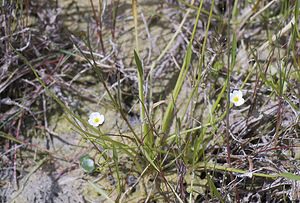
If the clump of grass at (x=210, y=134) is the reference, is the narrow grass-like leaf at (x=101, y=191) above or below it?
below

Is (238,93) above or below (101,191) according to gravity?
above

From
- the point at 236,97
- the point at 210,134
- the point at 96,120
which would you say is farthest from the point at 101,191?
the point at 236,97

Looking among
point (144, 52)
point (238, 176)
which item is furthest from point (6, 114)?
point (238, 176)

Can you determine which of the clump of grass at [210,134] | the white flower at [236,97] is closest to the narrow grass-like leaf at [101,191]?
the clump of grass at [210,134]

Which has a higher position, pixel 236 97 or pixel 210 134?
pixel 236 97

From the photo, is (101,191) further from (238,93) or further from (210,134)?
(238,93)

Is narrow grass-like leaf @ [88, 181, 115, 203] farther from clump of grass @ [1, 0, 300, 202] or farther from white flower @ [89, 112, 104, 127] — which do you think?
white flower @ [89, 112, 104, 127]

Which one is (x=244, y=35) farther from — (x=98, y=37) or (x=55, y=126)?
(x=55, y=126)

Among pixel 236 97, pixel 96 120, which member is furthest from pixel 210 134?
pixel 96 120

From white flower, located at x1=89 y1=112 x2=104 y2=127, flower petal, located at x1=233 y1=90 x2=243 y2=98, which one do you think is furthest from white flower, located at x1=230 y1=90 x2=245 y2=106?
white flower, located at x1=89 y1=112 x2=104 y2=127

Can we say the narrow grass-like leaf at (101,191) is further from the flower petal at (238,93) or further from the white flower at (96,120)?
the flower petal at (238,93)

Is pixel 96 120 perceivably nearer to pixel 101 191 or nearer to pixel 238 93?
pixel 101 191

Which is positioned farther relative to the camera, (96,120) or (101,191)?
(96,120)
